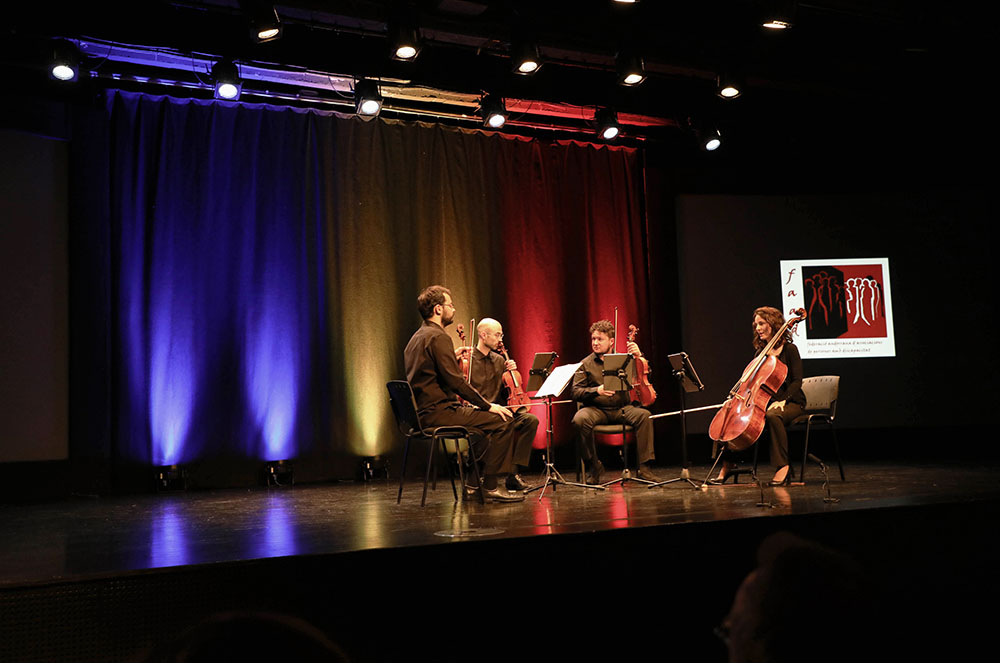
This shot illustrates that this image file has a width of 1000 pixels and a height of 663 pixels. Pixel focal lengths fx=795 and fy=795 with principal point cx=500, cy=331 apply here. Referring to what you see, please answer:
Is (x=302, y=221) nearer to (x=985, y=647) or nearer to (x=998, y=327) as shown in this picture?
(x=985, y=647)

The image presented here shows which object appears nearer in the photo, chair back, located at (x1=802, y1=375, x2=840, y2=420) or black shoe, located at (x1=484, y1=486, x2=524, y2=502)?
black shoe, located at (x1=484, y1=486, x2=524, y2=502)

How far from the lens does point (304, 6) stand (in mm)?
6008

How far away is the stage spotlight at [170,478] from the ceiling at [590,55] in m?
3.33

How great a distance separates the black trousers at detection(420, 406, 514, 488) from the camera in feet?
16.3

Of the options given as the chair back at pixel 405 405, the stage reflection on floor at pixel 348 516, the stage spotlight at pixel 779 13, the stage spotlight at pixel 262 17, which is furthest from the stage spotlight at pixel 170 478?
the stage spotlight at pixel 779 13

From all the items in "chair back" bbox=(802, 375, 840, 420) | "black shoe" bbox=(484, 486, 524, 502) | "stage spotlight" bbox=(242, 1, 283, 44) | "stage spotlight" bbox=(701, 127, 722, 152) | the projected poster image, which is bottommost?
"black shoe" bbox=(484, 486, 524, 502)

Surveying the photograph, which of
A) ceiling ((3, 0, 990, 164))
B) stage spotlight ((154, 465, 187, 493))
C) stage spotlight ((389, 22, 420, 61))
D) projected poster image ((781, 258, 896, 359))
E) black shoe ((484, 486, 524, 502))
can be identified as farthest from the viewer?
projected poster image ((781, 258, 896, 359))

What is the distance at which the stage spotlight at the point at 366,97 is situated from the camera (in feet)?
22.2

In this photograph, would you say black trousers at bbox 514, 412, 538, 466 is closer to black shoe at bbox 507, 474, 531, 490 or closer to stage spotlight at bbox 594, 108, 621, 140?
black shoe at bbox 507, 474, 531, 490

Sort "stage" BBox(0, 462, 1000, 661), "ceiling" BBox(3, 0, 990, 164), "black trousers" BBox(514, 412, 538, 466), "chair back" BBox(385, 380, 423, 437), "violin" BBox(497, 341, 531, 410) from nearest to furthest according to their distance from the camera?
"stage" BBox(0, 462, 1000, 661) < "chair back" BBox(385, 380, 423, 437) < "black trousers" BBox(514, 412, 538, 466) < "ceiling" BBox(3, 0, 990, 164) < "violin" BBox(497, 341, 531, 410)

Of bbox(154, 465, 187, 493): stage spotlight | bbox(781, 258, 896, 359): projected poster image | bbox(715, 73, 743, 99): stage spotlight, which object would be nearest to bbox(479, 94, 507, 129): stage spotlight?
bbox(715, 73, 743, 99): stage spotlight

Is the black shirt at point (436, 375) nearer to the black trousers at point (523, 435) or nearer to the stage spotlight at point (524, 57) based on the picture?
the black trousers at point (523, 435)

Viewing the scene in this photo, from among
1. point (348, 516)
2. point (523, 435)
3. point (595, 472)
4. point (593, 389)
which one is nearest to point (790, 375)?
point (593, 389)

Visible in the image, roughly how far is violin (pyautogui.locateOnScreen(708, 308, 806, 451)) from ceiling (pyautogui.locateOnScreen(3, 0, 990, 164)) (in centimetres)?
243
